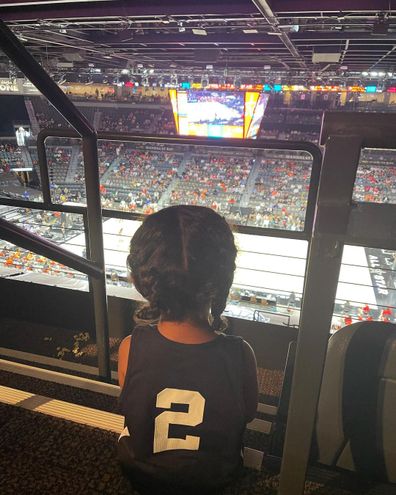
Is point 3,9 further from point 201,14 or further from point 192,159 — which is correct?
point 192,159

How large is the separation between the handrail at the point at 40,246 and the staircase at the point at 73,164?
52.8 feet

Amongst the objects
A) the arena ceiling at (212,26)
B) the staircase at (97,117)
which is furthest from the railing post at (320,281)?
the staircase at (97,117)

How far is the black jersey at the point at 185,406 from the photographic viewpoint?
30.2 inches

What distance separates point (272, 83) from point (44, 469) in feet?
48.9

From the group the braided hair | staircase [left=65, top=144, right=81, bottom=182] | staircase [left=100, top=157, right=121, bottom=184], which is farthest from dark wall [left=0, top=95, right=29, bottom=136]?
the braided hair

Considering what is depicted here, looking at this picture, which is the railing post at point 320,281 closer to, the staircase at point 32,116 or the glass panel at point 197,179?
the glass panel at point 197,179

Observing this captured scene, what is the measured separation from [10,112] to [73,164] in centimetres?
350

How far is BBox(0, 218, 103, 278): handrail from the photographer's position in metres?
0.89

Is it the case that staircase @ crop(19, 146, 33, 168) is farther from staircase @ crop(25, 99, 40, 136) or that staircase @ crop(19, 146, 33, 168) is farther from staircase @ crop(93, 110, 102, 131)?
staircase @ crop(93, 110, 102, 131)

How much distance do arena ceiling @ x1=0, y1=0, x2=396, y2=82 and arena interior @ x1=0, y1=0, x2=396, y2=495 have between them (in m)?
0.03

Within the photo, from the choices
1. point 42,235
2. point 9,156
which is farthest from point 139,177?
point 42,235

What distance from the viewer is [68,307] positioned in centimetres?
193

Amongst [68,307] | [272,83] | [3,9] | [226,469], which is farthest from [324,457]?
[272,83]

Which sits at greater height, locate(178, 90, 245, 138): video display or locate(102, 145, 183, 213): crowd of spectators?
locate(178, 90, 245, 138): video display
